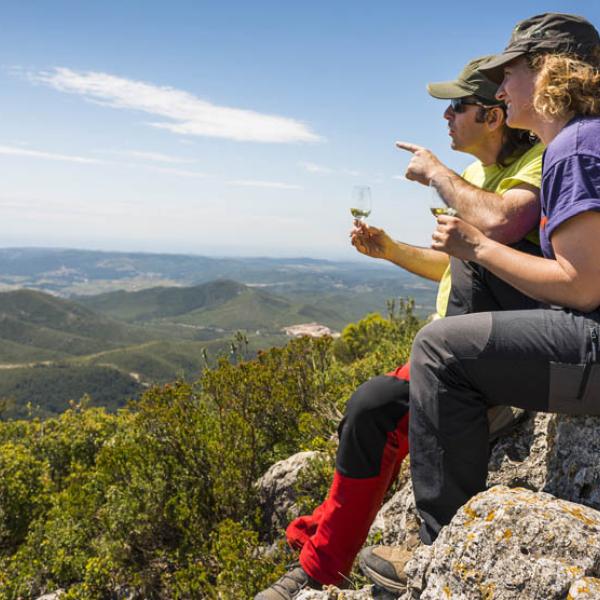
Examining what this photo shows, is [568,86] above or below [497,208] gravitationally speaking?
above

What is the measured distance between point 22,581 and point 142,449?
114 inches

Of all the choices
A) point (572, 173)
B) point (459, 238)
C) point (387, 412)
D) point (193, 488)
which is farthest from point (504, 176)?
point (193, 488)

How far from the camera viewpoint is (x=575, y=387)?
237cm

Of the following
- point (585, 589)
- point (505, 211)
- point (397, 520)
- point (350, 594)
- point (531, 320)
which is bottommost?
point (350, 594)

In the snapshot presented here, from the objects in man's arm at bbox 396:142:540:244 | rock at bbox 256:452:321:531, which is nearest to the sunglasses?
man's arm at bbox 396:142:540:244

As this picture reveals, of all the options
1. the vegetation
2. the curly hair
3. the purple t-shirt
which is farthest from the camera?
the vegetation

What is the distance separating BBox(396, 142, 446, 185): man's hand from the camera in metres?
3.29

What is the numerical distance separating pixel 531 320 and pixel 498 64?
4.70 ft

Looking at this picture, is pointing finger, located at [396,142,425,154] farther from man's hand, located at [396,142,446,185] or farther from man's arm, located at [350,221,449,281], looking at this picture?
man's arm, located at [350,221,449,281]

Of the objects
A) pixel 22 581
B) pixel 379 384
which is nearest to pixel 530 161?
pixel 379 384

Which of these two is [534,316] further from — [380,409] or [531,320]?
[380,409]

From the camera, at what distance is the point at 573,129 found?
2.38 m

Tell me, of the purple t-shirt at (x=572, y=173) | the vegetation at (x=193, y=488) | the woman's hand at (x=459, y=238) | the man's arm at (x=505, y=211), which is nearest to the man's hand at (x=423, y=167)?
the man's arm at (x=505, y=211)

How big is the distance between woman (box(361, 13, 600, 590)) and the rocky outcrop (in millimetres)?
259
